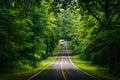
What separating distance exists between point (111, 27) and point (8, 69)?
17.0 metres

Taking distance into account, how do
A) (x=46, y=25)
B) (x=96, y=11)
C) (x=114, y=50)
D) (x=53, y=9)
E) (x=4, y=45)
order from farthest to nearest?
(x=46, y=25)
(x=96, y=11)
(x=114, y=50)
(x=4, y=45)
(x=53, y=9)

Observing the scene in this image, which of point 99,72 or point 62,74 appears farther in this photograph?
point 99,72

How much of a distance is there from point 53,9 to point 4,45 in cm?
806

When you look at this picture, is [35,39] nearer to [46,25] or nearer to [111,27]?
[46,25]

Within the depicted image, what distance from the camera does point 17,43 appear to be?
117 ft

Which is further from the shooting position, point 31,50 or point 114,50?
point 31,50

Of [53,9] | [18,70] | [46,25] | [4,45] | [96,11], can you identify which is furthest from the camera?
[46,25]

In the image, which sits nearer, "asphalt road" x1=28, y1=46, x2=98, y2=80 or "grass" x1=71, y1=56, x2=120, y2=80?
"asphalt road" x1=28, y1=46, x2=98, y2=80

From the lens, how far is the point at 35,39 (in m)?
54.3

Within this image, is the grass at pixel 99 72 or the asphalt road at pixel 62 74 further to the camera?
the grass at pixel 99 72

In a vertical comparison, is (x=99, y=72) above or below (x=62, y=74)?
below

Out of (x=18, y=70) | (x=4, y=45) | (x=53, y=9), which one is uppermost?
(x=53, y=9)

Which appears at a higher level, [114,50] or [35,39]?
[35,39]

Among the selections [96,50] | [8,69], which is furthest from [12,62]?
[96,50]
